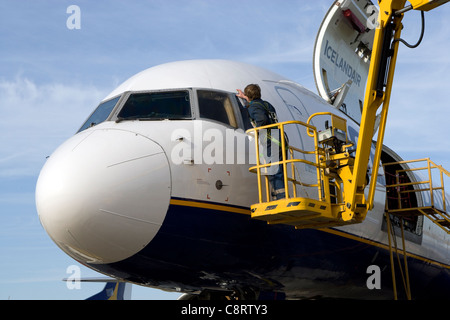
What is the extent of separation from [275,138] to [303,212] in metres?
1.26

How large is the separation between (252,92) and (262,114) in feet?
1.54

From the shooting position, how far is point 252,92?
843 cm

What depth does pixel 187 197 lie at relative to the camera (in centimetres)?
743

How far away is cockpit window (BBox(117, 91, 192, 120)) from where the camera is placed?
820 cm

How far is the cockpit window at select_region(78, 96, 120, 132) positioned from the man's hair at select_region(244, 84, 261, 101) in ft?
6.47

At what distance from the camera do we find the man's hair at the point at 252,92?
844cm
